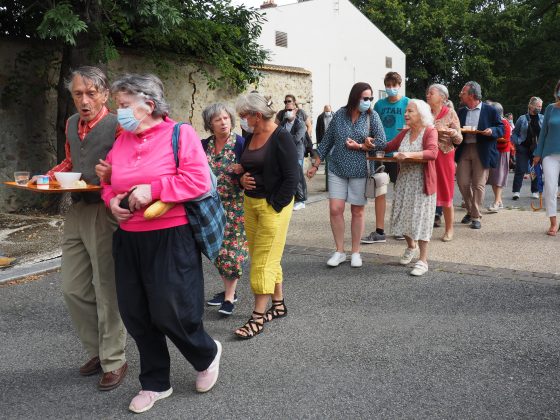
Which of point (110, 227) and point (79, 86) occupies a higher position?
point (79, 86)

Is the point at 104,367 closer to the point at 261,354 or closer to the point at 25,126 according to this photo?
the point at 261,354

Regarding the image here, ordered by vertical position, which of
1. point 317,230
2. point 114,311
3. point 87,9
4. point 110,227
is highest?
point 87,9

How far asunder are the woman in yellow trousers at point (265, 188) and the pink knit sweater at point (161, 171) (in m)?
1.18

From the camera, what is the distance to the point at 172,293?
307 centimetres

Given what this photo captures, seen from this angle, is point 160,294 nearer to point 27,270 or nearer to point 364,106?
point 364,106

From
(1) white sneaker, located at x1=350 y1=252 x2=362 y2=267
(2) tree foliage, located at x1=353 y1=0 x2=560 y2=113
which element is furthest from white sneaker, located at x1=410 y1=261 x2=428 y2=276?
(2) tree foliage, located at x1=353 y1=0 x2=560 y2=113

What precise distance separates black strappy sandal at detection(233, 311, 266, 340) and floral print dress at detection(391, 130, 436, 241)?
7.39 feet

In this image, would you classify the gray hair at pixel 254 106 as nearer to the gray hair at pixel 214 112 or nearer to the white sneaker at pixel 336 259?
the gray hair at pixel 214 112

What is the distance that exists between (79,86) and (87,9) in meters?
5.86

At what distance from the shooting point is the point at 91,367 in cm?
371

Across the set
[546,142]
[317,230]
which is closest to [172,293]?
[317,230]

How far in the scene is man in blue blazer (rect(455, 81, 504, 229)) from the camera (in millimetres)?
8094

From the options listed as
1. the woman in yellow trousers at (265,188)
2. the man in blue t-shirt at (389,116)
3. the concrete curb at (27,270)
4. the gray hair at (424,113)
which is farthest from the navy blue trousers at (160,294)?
the man in blue t-shirt at (389,116)

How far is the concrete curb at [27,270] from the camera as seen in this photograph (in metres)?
5.97
